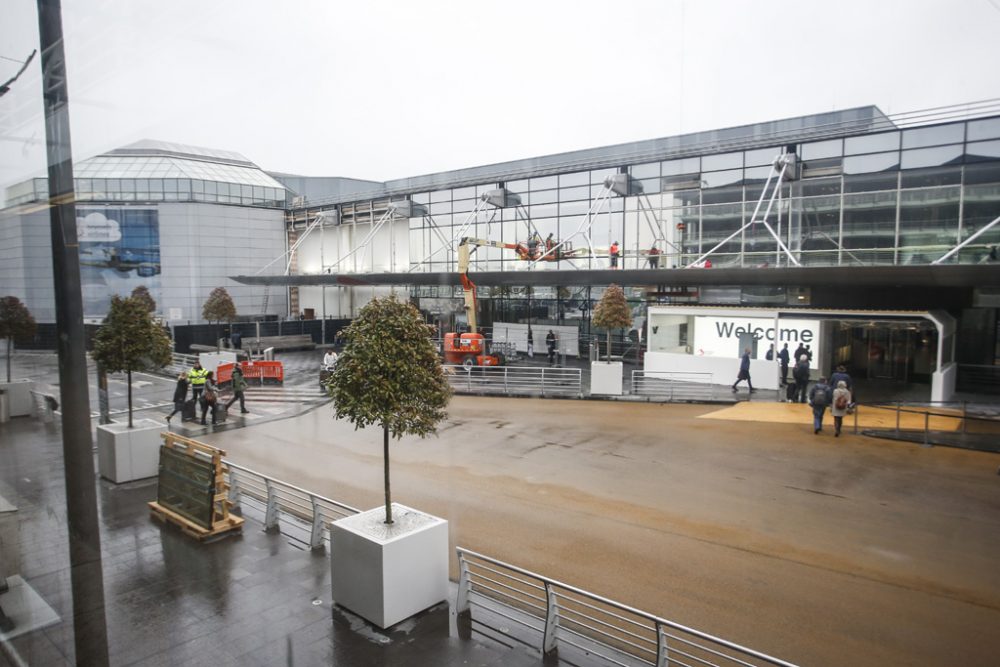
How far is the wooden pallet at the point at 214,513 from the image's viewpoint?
5.64 m

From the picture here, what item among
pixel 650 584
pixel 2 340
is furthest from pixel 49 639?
pixel 650 584

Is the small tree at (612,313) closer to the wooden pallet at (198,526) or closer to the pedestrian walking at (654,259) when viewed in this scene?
the pedestrian walking at (654,259)

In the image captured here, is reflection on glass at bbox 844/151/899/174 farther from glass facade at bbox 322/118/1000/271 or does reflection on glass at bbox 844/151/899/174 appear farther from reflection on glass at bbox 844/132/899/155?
reflection on glass at bbox 844/132/899/155

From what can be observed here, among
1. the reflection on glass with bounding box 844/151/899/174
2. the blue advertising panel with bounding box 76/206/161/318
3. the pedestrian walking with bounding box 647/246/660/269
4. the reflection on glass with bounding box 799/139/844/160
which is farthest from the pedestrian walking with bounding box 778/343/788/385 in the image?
the blue advertising panel with bounding box 76/206/161/318

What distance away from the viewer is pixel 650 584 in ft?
16.6

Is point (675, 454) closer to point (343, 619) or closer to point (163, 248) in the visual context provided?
point (343, 619)

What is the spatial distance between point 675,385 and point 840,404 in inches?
204

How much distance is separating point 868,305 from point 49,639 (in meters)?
17.1

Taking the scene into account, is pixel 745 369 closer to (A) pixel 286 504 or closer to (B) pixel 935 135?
(B) pixel 935 135

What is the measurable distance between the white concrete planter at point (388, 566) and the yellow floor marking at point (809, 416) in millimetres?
8662

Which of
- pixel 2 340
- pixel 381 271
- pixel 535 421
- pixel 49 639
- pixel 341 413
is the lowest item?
pixel 535 421

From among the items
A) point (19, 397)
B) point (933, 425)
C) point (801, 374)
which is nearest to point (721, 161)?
point (801, 374)

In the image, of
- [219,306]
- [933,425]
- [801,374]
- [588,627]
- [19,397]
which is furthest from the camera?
[801,374]

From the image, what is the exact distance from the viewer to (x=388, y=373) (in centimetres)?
450
